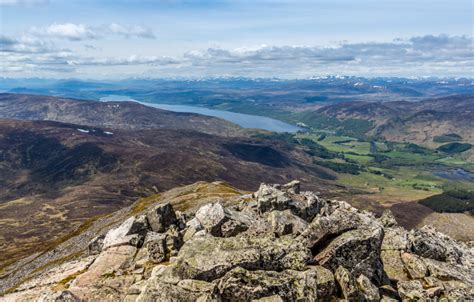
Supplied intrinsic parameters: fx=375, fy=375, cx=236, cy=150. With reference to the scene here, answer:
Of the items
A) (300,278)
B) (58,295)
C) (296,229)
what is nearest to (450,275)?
(296,229)

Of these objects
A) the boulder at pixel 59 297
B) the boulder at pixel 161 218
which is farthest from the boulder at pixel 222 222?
the boulder at pixel 59 297

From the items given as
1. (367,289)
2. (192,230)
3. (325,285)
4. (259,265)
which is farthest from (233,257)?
(192,230)

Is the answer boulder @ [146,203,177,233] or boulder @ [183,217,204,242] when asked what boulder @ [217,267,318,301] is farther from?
boulder @ [146,203,177,233]

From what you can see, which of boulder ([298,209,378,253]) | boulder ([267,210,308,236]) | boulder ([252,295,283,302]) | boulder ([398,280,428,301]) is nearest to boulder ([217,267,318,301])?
boulder ([252,295,283,302])

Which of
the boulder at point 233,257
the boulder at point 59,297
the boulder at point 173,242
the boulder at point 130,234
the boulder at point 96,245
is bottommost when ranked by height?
the boulder at point 96,245

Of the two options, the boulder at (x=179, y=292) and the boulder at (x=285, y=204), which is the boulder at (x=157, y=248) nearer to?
the boulder at (x=179, y=292)

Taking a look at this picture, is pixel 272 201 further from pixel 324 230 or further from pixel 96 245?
pixel 96 245
